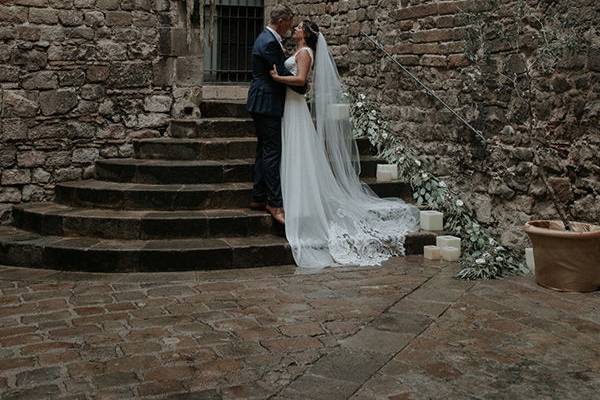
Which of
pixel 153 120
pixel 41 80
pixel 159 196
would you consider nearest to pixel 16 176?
pixel 41 80

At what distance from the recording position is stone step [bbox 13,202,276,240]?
5.89m

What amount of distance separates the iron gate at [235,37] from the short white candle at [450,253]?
5903 millimetres

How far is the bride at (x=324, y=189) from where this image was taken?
5934mm

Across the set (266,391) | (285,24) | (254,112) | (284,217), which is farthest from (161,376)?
(285,24)

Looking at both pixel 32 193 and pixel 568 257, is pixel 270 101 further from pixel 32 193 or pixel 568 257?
pixel 568 257

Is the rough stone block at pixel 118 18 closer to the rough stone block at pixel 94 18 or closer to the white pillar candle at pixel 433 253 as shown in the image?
the rough stone block at pixel 94 18

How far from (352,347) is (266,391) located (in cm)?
74

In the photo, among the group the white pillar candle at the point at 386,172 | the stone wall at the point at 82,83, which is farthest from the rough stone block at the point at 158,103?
the white pillar candle at the point at 386,172

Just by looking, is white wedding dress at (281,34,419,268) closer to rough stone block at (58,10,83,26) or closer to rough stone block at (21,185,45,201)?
rough stone block at (58,10,83,26)

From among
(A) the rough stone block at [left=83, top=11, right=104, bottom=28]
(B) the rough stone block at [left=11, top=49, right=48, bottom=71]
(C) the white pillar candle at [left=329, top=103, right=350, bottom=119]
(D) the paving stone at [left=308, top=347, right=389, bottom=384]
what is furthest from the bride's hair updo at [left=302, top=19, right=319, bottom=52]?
(D) the paving stone at [left=308, top=347, right=389, bottom=384]

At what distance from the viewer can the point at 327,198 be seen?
20.6ft

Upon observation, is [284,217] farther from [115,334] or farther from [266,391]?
[266,391]

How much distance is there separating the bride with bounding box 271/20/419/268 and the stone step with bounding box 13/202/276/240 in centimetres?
37

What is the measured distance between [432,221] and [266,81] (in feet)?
6.83
